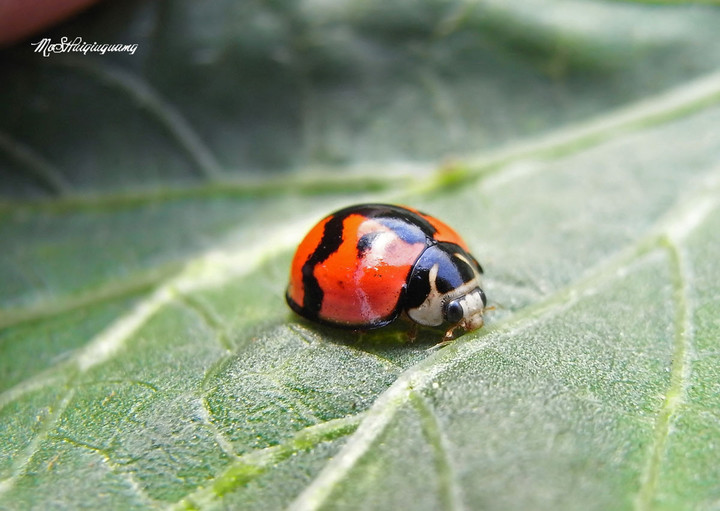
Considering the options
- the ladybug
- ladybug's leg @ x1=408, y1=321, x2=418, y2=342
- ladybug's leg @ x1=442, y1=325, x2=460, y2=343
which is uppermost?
the ladybug

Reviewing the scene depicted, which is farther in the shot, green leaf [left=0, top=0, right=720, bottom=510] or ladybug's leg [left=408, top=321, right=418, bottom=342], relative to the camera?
ladybug's leg [left=408, top=321, right=418, bottom=342]

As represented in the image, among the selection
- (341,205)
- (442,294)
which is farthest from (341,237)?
(341,205)

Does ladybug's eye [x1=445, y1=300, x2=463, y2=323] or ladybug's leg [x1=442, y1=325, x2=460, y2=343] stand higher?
ladybug's eye [x1=445, y1=300, x2=463, y2=323]

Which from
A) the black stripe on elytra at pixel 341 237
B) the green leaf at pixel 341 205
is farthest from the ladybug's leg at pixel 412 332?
the black stripe on elytra at pixel 341 237

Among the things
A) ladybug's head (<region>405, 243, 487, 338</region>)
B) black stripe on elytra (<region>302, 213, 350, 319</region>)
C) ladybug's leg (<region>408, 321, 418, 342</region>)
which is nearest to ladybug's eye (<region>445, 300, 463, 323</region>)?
ladybug's head (<region>405, 243, 487, 338</region>)

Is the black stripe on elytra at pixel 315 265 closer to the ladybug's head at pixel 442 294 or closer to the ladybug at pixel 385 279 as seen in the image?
the ladybug at pixel 385 279

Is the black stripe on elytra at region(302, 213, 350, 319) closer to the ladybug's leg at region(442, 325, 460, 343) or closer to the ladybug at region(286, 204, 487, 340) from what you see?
the ladybug at region(286, 204, 487, 340)
